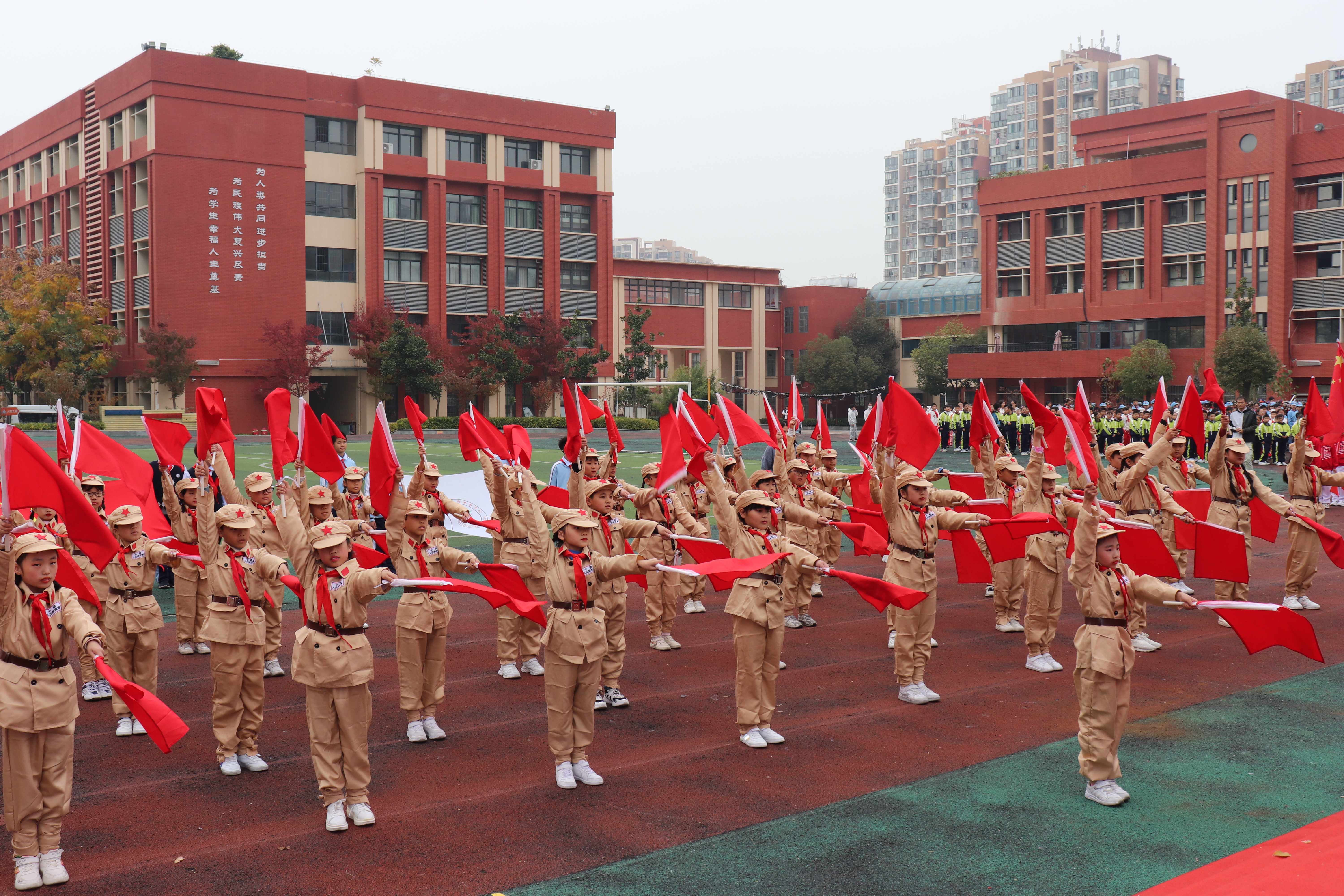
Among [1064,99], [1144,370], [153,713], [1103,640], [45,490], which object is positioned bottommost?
[153,713]

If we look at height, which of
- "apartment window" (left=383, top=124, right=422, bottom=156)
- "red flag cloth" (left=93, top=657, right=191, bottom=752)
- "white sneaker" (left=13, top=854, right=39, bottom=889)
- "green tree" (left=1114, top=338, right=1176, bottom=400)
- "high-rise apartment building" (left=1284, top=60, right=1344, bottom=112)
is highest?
"high-rise apartment building" (left=1284, top=60, right=1344, bottom=112)

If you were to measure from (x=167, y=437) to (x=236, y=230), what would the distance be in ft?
138

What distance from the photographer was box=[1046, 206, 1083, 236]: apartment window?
5531cm

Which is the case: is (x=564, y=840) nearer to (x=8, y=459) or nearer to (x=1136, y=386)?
(x=8, y=459)

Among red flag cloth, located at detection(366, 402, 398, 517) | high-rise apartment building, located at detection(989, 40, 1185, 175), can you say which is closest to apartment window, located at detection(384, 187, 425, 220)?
red flag cloth, located at detection(366, 402, 398, 517)

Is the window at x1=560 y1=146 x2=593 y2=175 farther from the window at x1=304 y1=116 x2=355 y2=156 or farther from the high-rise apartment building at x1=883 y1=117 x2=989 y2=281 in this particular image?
the high-rise apartment building at x1=883 y1=117 x2=989 y2=281

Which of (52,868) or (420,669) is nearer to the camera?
(52,868)

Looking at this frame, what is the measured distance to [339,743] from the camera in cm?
714

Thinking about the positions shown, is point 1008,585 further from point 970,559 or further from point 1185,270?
point 1185,270

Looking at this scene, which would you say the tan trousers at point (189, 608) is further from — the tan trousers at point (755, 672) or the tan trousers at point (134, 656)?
the tan trousers at point (755, 672)

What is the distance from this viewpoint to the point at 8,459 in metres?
6.52

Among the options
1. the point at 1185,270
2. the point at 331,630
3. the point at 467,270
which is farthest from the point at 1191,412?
the point at 467,270

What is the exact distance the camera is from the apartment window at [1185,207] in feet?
168

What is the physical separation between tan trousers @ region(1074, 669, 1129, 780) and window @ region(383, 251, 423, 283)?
4947cm
